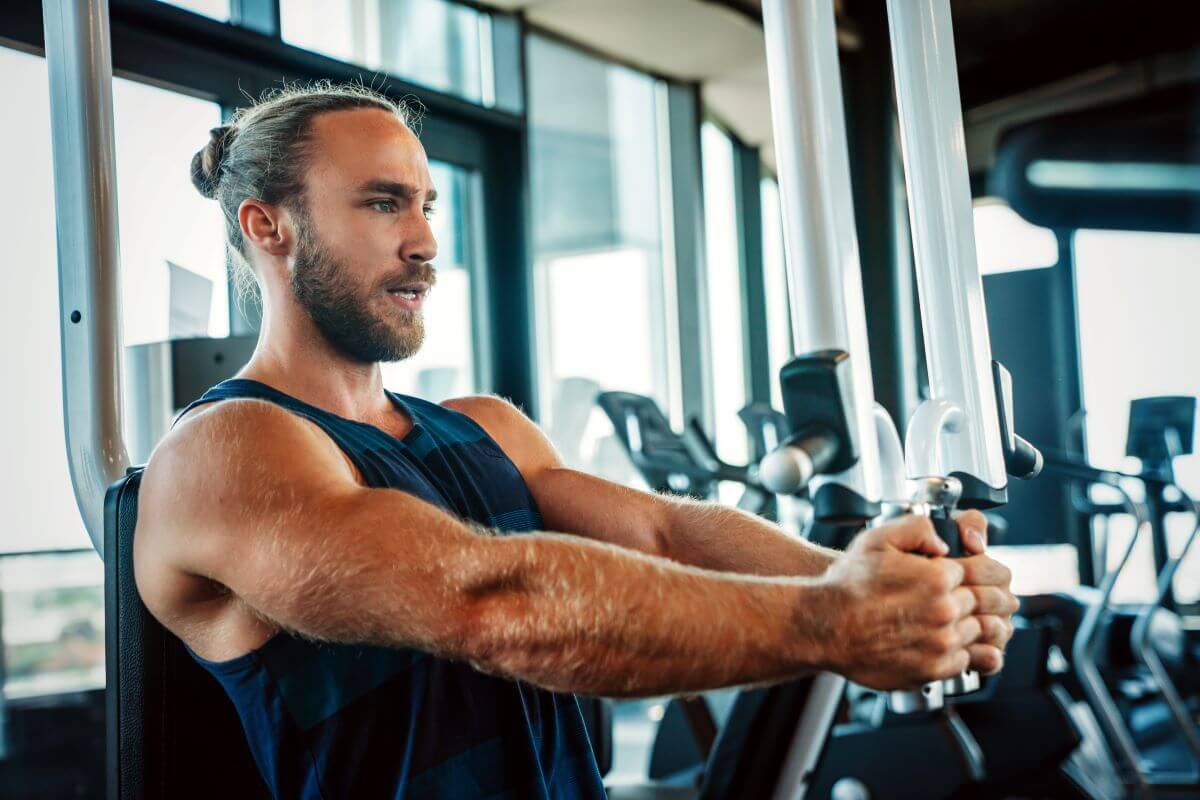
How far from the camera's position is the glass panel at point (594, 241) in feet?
16.4

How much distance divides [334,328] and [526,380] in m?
3.09

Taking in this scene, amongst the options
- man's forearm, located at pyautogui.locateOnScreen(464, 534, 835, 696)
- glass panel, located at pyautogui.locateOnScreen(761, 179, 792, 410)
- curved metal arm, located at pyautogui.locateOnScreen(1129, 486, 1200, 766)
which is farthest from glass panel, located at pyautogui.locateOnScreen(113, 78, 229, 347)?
glass panel, located at pyautogui.locateOnScreen(761, 179, 792, 410)

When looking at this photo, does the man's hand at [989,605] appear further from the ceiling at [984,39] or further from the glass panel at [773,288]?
the glass panel at [773,288]

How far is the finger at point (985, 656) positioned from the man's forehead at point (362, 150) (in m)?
0.87

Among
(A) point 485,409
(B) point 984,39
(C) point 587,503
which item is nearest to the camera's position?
(C) point 587,503

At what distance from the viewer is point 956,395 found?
1294mm

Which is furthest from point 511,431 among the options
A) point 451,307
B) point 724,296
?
point 724,296

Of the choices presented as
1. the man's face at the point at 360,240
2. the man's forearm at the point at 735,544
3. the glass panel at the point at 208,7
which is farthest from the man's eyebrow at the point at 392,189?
the glass panel at the point at 208,7

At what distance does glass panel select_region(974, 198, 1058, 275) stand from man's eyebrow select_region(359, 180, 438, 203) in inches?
167

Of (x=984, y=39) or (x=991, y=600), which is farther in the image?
(x=984, y=39)

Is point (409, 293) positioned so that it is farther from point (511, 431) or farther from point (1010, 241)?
point (1010, 241)

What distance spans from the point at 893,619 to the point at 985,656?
0.16m

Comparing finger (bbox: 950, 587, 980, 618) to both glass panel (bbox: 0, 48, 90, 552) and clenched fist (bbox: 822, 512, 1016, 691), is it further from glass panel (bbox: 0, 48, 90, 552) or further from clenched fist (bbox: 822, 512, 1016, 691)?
glass panel (bbox: 0, 48, 90, 552)

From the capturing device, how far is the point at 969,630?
3.11 ft
